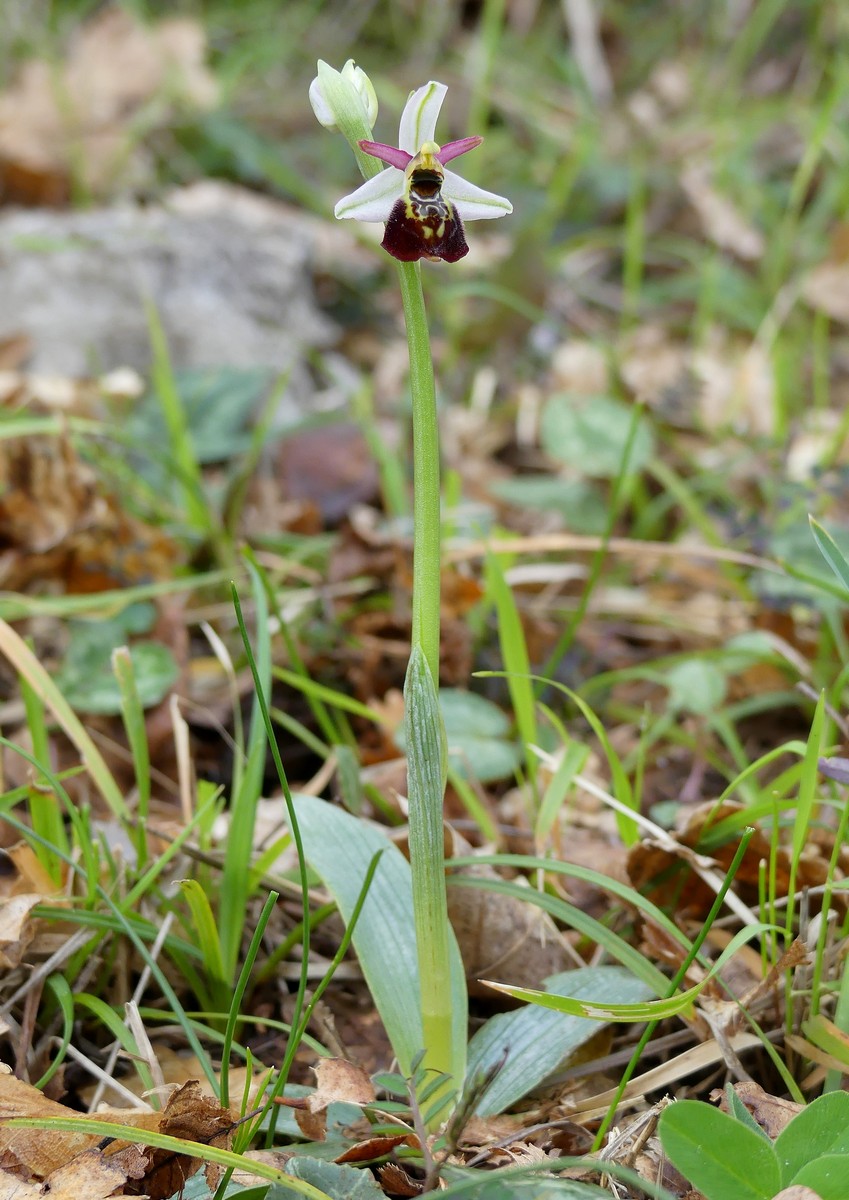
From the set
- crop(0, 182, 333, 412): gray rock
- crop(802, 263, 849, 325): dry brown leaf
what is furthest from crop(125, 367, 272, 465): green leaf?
crop(802, 263, 849, 325): dry brown leaf

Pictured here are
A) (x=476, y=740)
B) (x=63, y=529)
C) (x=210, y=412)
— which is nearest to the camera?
(x=476, y=740)

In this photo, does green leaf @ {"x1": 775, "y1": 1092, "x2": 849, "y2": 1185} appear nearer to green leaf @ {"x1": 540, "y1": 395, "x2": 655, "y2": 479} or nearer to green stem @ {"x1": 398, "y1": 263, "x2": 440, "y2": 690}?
green stem @ {"x1": 398, "y1": 263, "x2": 440, "y2": 690}

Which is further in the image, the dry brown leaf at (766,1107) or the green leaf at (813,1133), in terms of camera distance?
the dry brown leaf at (766,1107)

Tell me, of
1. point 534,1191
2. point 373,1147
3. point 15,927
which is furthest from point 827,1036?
point 15,927

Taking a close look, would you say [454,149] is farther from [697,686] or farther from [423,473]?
[697,686]

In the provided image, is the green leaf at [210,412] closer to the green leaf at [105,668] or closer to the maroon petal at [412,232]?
the green leaf at [105,668]

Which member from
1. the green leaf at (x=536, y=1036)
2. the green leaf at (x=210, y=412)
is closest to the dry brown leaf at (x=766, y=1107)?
the green leaf at (x=536, y=1036)
